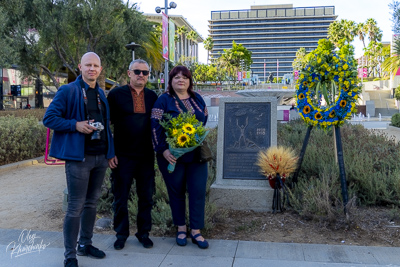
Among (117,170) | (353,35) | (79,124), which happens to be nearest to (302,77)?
(117,170)

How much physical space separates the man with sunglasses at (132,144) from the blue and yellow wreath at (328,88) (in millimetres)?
2539

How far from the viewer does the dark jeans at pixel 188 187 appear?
4.28 m

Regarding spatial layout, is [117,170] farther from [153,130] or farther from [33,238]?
[33,238]

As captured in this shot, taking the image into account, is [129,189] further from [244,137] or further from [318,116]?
[318,116]

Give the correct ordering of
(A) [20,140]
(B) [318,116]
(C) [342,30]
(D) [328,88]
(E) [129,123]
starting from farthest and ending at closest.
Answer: (C) [342,30] < (A) [20,140] < (D) [328,88] < (B) [318,116] < (E) [129,123]


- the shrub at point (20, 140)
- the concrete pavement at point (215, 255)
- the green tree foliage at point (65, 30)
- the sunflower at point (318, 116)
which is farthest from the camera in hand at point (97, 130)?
the green tree foliage at point (65, 30)

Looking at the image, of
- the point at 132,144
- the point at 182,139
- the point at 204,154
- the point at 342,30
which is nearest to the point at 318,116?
the point at 204,154

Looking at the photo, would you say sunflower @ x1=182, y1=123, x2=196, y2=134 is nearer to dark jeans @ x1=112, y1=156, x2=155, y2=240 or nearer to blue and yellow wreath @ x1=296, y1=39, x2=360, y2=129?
dark jeans @ x1=112, y1=156, x2=155, y2=240

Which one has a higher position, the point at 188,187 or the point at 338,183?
the point at 188,187

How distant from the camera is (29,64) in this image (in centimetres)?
1773

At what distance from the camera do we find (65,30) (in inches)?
715

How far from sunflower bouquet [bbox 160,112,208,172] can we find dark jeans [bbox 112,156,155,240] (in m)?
0.29

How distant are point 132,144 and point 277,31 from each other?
189775 millimetres

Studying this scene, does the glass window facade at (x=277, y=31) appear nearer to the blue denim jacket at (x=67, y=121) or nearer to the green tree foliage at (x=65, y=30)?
the green tree foliage at (x=65, y=30)
